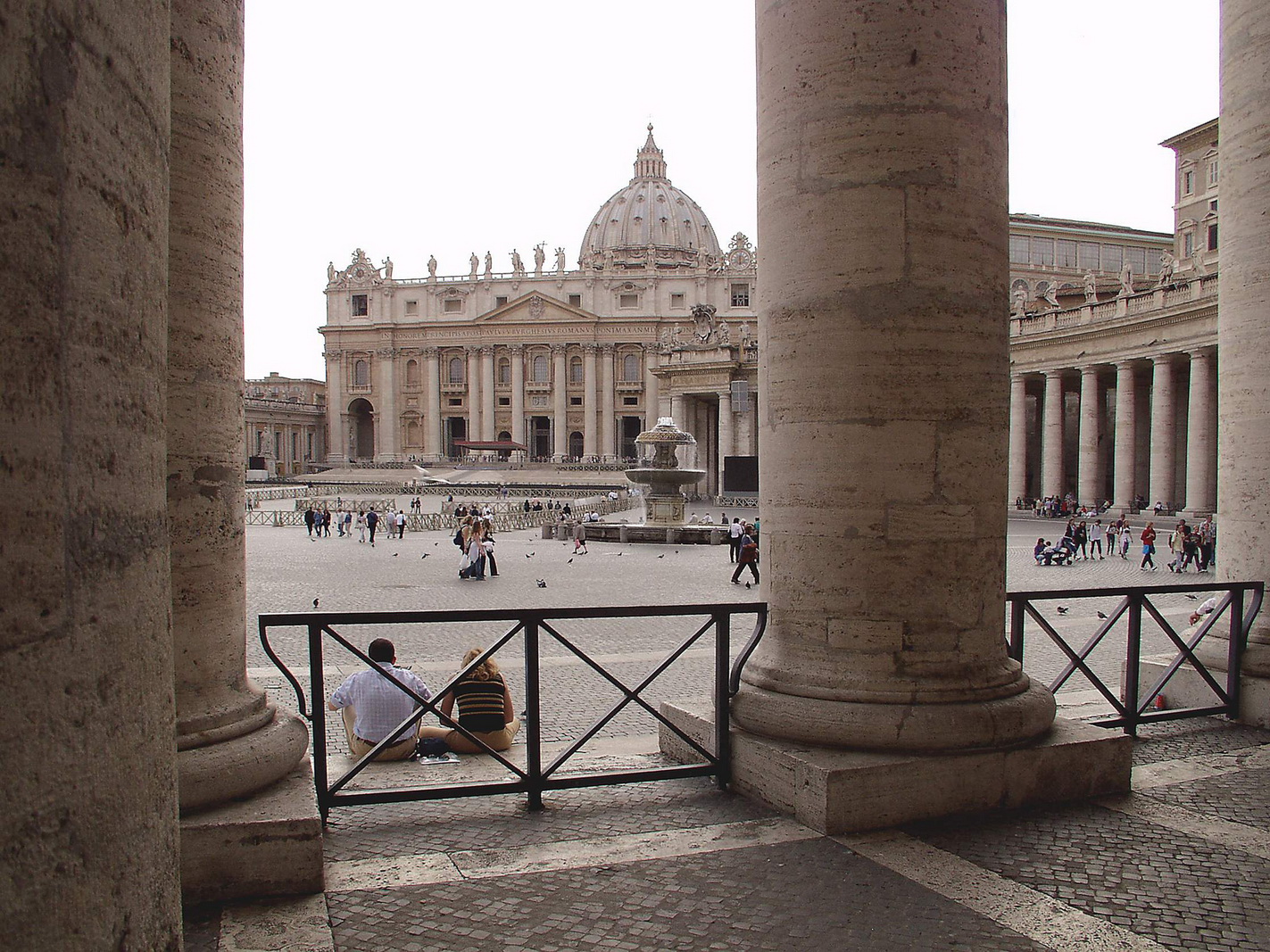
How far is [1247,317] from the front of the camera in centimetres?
665

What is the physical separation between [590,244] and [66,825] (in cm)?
13873

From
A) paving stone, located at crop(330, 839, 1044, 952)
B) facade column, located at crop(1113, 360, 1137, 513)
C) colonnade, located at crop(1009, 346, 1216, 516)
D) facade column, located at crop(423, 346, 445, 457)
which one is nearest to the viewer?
paving stone, located at crop(330, 839, 1044, 952)

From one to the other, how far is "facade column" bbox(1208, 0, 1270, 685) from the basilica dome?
117 m

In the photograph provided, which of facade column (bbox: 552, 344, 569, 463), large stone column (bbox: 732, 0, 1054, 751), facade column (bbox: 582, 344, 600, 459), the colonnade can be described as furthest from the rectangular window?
large stone column (bbox: 732, 0, 1054, 751)

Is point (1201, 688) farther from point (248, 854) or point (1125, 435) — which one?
point (1125, 435)

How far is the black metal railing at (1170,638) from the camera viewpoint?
5770mm

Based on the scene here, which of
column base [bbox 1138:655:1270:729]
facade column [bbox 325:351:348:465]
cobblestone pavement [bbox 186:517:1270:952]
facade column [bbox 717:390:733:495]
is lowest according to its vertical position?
cobblestone pavement [bbox 186:517:1270:952]

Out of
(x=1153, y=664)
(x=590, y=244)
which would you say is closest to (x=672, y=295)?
(x=590, y=244)

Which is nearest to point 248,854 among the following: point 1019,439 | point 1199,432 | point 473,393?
point 1199,432

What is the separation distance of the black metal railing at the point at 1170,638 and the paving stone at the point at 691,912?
2.30m

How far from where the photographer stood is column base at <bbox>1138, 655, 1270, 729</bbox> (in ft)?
20.7

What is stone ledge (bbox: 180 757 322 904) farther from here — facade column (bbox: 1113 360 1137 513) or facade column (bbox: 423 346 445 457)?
facade column (bbox: 423 346 445 457)

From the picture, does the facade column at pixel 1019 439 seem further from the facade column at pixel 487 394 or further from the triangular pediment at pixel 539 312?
the facade column at pixel 487 394

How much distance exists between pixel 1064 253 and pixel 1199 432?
55.4 metres
